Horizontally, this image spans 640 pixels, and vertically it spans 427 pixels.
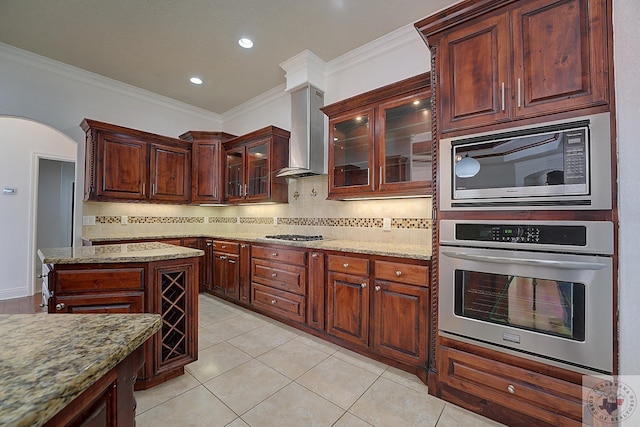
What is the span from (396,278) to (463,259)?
1.81 feet

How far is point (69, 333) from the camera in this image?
679mm

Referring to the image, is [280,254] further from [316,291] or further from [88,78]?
[88,78]

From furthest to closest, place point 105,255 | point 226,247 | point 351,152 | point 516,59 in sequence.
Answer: point 226,247, point 351,152, point 105,255, point 516,59

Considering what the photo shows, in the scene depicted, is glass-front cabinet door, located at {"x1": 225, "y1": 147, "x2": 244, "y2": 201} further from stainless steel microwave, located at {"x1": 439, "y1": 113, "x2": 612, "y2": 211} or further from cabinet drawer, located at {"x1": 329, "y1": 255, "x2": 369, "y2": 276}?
stainless steel microwave, located at {"x1": 439, "y1": 113, "x2": 612, "y2": 211}

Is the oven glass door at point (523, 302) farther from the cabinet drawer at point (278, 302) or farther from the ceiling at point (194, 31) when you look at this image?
the ceiling at point (194, 31)

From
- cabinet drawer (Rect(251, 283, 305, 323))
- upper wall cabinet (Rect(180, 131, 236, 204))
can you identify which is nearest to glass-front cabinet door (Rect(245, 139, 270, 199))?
upper wall cabinet (Rect(180, 131, 236, 204))

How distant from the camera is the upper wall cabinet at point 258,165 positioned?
11.7 feet

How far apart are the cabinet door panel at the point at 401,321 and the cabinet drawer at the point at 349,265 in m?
0.16

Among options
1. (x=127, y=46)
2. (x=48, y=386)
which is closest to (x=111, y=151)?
(x=127, y=46)

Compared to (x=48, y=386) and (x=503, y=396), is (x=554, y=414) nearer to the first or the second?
(x=503, y=396)

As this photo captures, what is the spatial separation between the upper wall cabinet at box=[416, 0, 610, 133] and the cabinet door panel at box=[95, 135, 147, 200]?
3685 millimetres

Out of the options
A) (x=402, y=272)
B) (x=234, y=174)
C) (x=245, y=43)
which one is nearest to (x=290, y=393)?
(x=402, y=272)

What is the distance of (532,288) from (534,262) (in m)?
0.15

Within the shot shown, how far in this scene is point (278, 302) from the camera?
294cm
